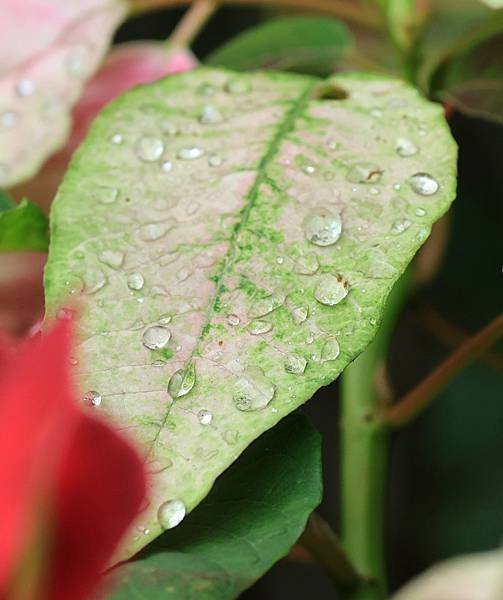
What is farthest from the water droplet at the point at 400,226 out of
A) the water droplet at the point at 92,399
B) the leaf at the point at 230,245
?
the water droplet at the point at 92,399

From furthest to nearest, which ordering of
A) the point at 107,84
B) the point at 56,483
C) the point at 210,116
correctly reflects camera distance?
the point at 107,84, the point at 210,116, the point at 56,483

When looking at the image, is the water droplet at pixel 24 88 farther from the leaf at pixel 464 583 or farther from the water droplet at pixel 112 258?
the leaf at pixel 464 583

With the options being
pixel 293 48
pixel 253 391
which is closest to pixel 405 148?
pixel 253 391

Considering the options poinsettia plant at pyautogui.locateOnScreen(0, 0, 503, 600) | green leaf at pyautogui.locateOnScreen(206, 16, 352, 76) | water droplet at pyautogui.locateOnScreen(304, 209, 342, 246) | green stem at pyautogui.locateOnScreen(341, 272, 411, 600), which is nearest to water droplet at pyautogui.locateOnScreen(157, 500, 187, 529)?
poinsettia plant at pyautogui.locateOnScreen(0, 0, 503, 600)

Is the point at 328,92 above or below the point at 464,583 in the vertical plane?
above

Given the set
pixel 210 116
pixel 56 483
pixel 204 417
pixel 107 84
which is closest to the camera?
pixel 56 483

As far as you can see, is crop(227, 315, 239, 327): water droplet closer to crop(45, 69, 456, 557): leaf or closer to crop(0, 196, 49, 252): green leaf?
crop(45, 69, 456, 557): leaf

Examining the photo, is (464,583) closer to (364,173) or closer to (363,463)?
(363,463)

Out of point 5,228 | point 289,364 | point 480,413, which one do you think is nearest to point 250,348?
point 289,364
